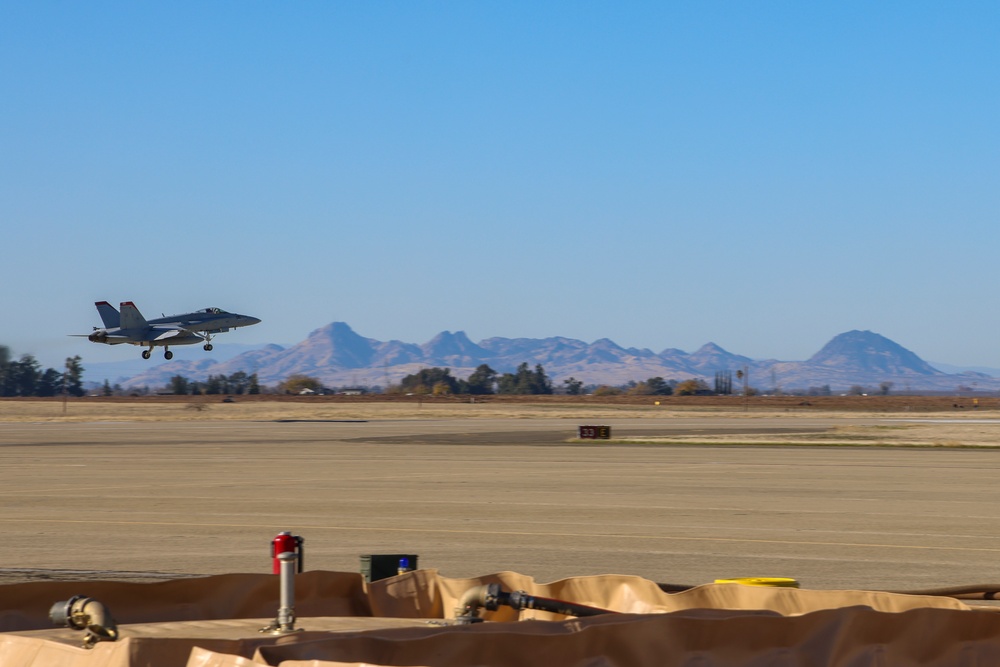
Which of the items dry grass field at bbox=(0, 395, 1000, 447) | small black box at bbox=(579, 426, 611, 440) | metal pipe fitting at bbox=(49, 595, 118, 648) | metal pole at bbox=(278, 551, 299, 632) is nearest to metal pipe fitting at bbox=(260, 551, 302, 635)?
metal pole at bbox=(278, 551, 299, 632)

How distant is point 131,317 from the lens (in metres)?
130

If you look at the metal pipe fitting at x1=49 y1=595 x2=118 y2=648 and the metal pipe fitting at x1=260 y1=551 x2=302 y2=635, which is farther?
the metal pipe fitting at x1=260 y1=551 x2=302 y2=635

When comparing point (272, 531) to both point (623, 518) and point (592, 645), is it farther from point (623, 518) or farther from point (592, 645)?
point (592, 645)

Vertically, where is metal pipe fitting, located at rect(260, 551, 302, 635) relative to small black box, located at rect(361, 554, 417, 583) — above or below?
above

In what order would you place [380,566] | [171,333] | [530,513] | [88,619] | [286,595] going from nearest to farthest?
[88,619], [286,595], [380,566], [530,513], [171,333]

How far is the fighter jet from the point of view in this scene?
5025 inches

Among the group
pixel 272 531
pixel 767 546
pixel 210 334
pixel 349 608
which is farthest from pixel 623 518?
pixel 210 334

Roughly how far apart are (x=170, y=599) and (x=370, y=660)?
278 centimetres

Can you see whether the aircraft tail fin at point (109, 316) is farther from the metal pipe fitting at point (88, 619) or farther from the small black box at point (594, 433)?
the metal pipe fitting at point (88, 619)

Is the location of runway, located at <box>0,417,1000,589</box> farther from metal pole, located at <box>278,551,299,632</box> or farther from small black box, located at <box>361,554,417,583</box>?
metal pole, located at <box>278,551,299,632</box>

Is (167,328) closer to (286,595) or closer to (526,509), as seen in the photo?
(526,509)

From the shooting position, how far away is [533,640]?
A: 20.9 ft

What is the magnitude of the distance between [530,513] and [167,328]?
358ft

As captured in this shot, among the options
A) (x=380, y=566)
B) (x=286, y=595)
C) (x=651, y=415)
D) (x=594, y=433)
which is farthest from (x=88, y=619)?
(x=651, y=415)
